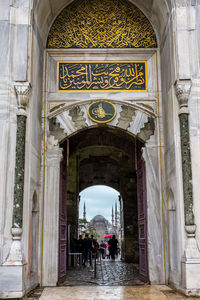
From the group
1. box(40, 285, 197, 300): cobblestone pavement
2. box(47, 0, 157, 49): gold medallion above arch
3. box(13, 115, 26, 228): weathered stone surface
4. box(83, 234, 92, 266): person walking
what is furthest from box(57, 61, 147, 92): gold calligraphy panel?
box(83, 234, 92, 266): person walking

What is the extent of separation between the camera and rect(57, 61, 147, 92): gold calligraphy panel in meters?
7.30

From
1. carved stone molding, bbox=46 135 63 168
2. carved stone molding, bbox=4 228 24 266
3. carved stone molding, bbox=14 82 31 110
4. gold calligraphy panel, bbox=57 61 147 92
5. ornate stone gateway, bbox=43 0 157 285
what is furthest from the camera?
gold calligraphy panel, bbox=57 61 147 92

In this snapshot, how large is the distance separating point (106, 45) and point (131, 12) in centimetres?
95

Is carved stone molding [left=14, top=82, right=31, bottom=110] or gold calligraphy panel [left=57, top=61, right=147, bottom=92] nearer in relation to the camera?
carved stone molding [left=14, top=82, right=31, bottom=110]

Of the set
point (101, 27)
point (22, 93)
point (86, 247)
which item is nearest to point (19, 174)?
point (22, 93)

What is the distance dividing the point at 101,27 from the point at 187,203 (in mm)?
4123

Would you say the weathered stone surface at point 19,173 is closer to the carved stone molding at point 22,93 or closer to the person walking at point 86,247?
the carved stone molding at point 22,93

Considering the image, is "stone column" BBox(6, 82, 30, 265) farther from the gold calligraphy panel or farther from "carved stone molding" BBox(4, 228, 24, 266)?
the gold calligraphy panel

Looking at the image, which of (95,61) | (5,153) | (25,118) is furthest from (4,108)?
(95,61)

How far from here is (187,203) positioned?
18.7 ft

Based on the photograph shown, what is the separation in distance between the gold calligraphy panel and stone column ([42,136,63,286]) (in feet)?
3.96

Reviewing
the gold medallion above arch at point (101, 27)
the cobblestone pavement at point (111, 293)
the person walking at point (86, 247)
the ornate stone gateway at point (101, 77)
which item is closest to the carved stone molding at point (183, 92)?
the ornate stone gateway at point (101, 77)

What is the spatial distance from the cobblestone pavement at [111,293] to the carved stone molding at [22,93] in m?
3.00

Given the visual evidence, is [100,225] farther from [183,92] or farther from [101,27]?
[183,92]
